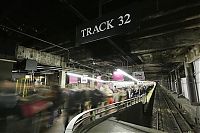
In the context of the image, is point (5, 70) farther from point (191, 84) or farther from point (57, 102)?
point (191, 84)

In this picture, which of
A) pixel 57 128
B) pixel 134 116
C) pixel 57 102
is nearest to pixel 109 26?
pixel 57 102

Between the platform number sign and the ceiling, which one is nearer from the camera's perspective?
the platform number sign

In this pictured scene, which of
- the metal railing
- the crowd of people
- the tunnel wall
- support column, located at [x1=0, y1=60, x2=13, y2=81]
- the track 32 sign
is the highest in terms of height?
the track 32 sign

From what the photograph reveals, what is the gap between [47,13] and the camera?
5066mm

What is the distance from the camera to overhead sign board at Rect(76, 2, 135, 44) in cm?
368

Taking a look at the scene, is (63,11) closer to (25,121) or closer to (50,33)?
(50,33)

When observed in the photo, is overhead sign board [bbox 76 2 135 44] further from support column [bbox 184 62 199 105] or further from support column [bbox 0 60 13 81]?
support column [bbox 184 62 199 105]

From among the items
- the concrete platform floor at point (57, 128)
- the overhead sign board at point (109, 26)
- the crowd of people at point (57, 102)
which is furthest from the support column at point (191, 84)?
the overhead sign board at point (109, 26)

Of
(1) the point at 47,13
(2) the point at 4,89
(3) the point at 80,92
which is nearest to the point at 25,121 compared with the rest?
(2) the point at 4,89

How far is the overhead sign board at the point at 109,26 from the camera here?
3682 millimetres

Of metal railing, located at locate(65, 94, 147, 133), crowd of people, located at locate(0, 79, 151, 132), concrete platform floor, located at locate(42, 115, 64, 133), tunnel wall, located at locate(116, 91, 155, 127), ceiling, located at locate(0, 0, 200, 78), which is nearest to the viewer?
ceiling, located at locate(0, 0, 200, 78)

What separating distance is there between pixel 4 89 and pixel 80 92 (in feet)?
10.6

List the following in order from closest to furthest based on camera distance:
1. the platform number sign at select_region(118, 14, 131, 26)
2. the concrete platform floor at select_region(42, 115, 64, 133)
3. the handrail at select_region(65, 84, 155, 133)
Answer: the platform number sign at select_region(118, 14, 131, 26)
the handrail at select_region(65, 84, 155, 133)
the concrete platform floor at select_region(42, 115, 64, 133)

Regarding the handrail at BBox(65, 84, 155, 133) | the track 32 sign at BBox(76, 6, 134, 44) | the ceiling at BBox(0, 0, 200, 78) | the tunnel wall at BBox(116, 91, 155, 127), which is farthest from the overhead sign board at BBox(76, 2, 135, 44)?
the tunnel wall at BBox(116, 91, 155, 127)
